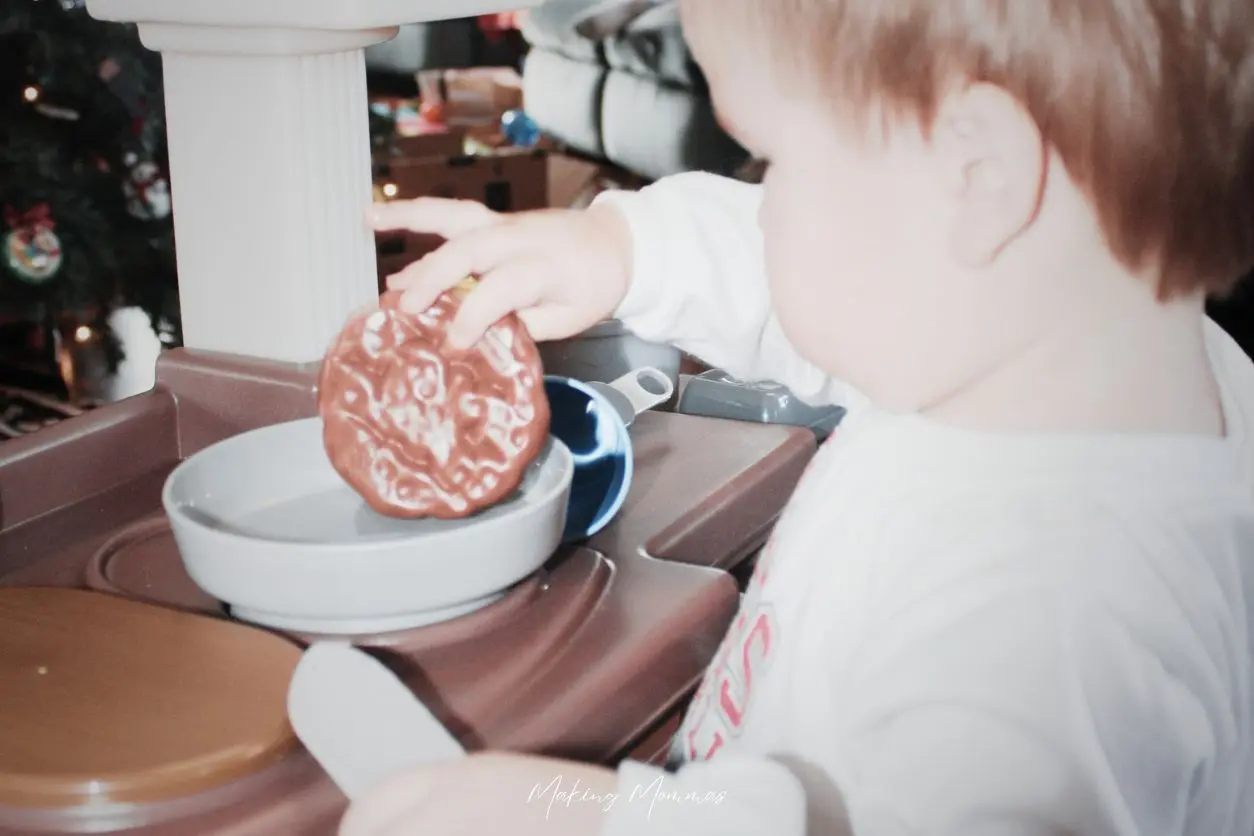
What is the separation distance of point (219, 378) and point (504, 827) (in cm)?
58

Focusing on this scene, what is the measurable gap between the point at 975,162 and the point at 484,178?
9.59 ft

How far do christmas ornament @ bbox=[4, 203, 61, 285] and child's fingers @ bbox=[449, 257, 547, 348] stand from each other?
1.74 metres

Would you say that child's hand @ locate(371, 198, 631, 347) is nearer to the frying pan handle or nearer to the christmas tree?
the frying pan handle

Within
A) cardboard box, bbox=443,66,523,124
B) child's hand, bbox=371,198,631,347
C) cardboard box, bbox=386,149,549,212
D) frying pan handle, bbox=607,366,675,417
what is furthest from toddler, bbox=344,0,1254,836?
cardboard box, bbox=443,66,523,124

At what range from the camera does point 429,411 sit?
0.71 m

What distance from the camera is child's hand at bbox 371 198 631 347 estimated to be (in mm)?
659

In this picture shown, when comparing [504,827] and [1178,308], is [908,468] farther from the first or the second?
[504,827]

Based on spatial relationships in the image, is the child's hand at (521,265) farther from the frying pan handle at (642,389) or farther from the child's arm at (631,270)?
the frying pan handle at (642,389)

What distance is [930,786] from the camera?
17.1 inches

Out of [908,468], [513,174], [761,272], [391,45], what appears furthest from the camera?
[391,45]

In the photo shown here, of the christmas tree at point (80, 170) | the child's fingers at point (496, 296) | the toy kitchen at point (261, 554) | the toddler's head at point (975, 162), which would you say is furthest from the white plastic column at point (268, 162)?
the christmas tree at point (80, 170)

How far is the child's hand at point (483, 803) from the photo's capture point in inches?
18.1

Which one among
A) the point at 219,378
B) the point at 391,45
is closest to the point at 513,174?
the point at 391,45

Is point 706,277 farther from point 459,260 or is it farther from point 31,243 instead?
point 31,243
